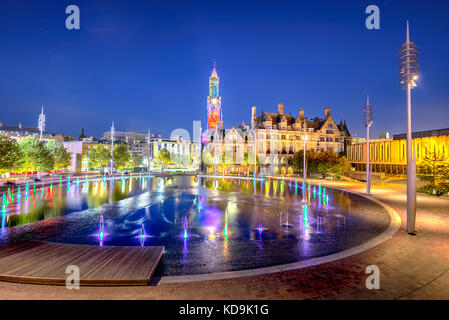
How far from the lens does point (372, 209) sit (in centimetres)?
2077

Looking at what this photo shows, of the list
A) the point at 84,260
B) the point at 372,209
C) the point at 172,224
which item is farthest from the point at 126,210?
the point at 372,209

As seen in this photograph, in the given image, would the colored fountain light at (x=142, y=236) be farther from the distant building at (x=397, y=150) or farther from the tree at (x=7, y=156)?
the distant building at (x=397, y=150)

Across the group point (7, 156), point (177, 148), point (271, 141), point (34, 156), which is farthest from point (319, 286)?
point (177, 148)

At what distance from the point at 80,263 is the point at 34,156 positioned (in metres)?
45.9

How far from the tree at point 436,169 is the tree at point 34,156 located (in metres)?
60.7

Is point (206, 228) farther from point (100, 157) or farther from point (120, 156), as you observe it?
point (100, 157)

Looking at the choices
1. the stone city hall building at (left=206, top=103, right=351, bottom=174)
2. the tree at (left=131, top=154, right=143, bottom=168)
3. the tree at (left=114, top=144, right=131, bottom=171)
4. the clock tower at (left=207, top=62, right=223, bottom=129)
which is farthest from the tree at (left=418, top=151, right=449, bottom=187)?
the tree at (left=131, top=154, right=143, bottom=168)

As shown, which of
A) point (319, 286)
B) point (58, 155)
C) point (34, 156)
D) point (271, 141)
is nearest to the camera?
point (319, 286)

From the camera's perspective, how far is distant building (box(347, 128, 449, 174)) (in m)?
42.8

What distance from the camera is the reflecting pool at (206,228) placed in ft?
34.6

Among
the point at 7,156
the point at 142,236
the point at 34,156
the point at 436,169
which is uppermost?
the point at 34,156

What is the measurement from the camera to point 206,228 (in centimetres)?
1492

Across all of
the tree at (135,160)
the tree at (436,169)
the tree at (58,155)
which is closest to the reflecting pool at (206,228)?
the tree at (436,169)
